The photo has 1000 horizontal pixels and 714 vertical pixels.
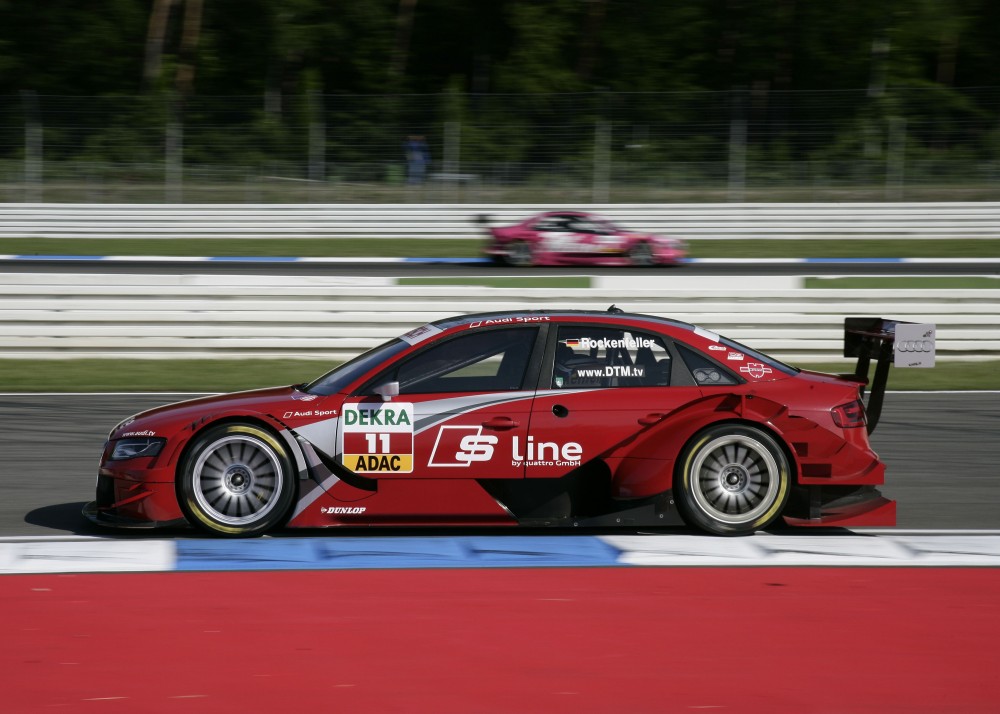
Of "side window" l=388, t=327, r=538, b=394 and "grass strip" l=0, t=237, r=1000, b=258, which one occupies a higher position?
"grass strip" l=0, t=237, r=1000, b=258

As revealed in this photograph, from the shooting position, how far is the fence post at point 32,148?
2452 centimetres

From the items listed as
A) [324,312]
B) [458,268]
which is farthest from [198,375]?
[458,268]

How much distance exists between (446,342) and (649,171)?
19.4 metres

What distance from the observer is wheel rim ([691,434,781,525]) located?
612 centimetres

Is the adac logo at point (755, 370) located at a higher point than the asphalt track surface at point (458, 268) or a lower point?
lower

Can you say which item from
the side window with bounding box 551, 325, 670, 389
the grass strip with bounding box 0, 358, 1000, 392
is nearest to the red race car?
the grass strip with bounding box 0, 358, 1000, 392

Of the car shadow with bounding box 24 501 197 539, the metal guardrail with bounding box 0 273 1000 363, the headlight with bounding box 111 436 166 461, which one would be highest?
the metal guardrail with bounding box 0 273 1000 363

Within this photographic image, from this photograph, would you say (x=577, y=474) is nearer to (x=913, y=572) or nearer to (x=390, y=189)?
(x=913, y=572)

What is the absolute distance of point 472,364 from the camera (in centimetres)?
622

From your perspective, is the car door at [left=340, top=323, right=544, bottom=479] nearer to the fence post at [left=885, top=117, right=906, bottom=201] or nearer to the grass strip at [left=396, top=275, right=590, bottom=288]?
the grass strip at [left=396, top=275, right=590, bottom=288]

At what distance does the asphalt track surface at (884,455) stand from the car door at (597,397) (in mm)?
1685

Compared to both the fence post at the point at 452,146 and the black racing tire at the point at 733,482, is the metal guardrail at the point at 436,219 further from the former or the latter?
the black racing tire at the point at 733,482

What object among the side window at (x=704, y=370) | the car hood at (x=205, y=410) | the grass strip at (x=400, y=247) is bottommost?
the car hood at (x=205, y=410)

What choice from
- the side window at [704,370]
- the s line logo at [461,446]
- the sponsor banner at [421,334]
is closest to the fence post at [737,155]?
the side window at [704,370]
